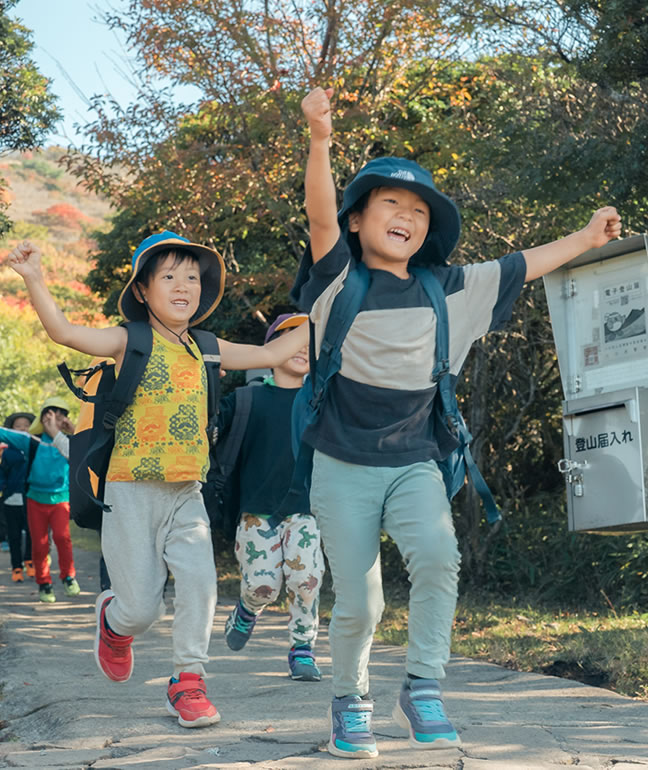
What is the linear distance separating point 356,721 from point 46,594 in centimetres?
612

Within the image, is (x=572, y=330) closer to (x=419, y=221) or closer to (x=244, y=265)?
(x=419, y=221)

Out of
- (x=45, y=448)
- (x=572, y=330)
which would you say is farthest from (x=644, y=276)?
(x=45, y=448)

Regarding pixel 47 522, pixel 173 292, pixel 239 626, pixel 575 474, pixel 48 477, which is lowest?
pixel 239 626

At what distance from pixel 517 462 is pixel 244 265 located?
347 centimetres

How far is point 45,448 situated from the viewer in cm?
934

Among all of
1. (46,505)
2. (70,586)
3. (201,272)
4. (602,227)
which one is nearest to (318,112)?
(602,227)

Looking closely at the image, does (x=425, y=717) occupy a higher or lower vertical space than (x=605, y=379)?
lower

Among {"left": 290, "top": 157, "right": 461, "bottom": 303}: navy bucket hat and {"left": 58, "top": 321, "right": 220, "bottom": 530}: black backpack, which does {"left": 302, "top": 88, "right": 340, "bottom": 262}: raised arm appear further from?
{"left": 58, "top": 321, "right": 220, "bottom": 530}: black backpack

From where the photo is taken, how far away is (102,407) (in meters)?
4.20

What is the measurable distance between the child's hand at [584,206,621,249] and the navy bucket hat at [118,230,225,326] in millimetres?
1563

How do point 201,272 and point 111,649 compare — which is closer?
point 111,649

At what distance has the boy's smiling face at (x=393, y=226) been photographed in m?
3.58

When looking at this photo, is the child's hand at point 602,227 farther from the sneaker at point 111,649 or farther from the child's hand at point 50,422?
the child's hand at point 50,422

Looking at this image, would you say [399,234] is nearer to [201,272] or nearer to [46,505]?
[201,272]
